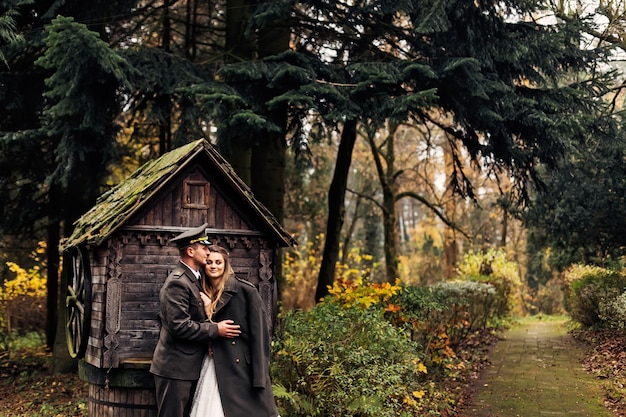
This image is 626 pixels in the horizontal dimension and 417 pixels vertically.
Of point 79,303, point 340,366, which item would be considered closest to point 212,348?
point 340,366

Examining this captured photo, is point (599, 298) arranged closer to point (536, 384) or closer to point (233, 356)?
point (536, 384)

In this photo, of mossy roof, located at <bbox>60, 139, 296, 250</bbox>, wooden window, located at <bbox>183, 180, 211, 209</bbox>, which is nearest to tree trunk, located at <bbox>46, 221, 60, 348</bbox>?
mossy roof, located at <bbox>60, 139, 296, 250</bbox>

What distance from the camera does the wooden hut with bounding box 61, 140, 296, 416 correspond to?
634cm

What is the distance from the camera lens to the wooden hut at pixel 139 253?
634 centimetres

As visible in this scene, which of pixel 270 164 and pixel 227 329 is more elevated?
pixel 270 164

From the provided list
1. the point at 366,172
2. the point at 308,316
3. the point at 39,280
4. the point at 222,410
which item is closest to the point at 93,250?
the point at 222,410

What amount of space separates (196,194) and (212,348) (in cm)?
188

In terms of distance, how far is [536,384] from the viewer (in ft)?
36.0

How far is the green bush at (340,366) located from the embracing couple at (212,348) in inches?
51.6

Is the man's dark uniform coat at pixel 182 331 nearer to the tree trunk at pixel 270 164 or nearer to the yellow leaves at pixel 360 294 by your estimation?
the yellow leaves at pixel 360 294

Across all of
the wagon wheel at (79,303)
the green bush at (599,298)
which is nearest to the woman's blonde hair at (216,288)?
the wagon wheel at (79,303)

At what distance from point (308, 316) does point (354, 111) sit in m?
3.31

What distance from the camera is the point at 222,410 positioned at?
17.3ft

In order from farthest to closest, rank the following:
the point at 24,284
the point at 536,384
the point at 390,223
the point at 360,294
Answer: the point at 390,223
the point at 24,284
the point at 536,384
the point at 360,294
